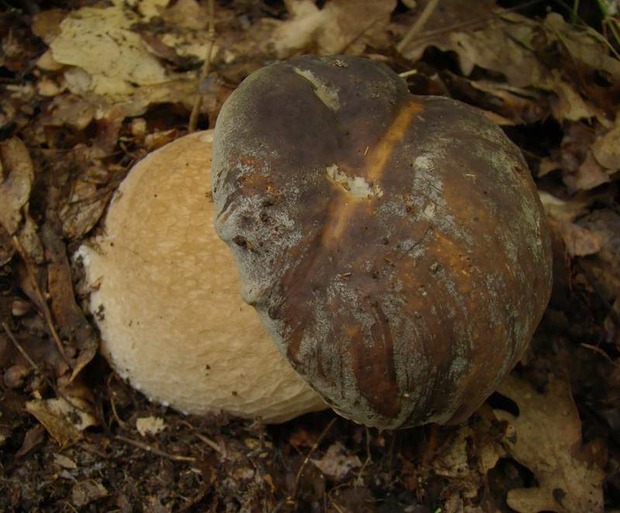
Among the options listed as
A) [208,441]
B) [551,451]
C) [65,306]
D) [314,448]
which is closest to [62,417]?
[65,306]

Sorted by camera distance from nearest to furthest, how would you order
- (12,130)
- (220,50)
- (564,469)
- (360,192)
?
(360,192), (564,469), (12,130), (220,50)

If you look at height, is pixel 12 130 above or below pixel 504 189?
below

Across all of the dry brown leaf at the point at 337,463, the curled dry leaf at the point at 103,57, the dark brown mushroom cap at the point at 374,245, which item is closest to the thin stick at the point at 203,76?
the curled dry leaf at the point at 103,57

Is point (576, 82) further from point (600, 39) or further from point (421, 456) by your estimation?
point (421, 456)

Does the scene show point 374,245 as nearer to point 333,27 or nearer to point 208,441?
point 208,441

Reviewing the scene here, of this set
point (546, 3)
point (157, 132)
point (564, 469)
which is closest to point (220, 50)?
point (157, 132)

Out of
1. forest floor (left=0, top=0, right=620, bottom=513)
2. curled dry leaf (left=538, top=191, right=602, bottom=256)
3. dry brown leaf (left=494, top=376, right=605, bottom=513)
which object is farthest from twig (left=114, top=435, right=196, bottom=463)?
curled dry leaf (left=538, top=191, right=602, bottom=256)

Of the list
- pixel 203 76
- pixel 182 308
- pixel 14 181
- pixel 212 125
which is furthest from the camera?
pixel 203 76
